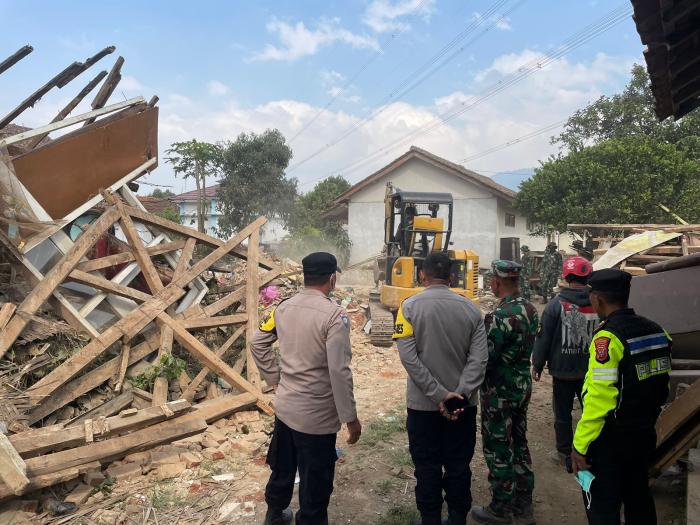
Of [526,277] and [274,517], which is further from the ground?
[526,277]

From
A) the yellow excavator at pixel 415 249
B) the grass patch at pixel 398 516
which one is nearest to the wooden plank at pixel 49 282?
the grass patch at pixel 398 516

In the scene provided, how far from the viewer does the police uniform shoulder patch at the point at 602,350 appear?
7.11 feet

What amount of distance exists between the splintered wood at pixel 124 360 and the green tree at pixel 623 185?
13.9m

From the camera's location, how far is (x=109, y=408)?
15.3 feet

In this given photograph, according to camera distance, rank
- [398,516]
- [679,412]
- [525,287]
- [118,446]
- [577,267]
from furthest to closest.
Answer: [525,287], [577,267], [118,446], [398,516], [679,412]

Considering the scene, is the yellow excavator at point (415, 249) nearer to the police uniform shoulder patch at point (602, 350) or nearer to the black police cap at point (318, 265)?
the black police cap at point (318, 265)

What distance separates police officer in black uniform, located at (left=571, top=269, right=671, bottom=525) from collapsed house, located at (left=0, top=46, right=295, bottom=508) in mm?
3032

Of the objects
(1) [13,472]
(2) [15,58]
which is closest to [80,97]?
(2) [15,58]

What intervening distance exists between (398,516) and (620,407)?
1821 mm

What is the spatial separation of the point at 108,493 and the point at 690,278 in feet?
16.0

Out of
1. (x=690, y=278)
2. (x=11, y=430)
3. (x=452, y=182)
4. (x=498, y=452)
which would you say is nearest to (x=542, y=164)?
(x=452, y=182)

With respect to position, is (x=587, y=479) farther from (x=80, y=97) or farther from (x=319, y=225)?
(x=319, y=225)

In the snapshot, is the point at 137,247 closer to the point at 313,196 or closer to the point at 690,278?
the point at 690,278

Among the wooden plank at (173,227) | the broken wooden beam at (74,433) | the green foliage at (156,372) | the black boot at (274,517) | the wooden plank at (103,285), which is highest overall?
the wooden plank at (173,227)
